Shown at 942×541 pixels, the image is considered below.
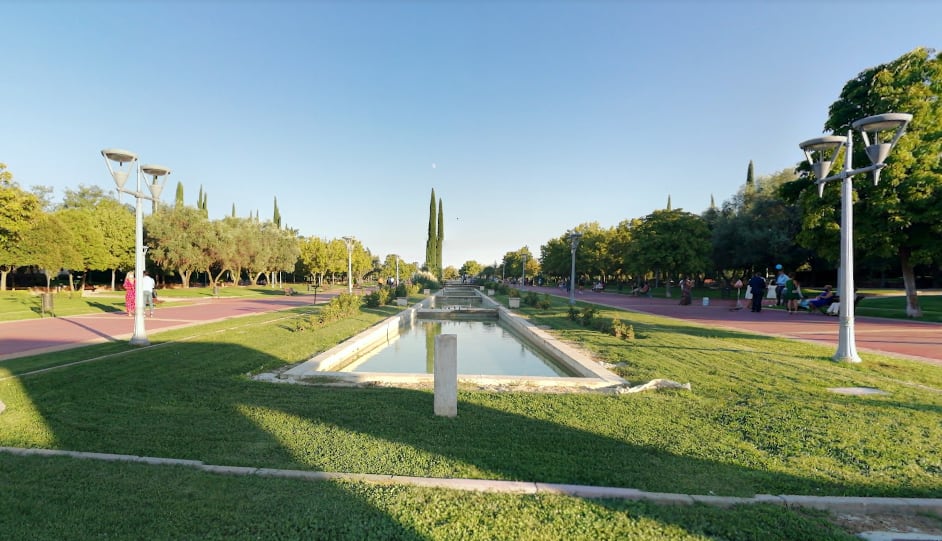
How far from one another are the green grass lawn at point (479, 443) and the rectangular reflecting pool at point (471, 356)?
7.37ft

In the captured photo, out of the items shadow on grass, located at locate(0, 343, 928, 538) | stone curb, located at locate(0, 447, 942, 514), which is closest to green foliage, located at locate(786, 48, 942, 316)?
shadow on grass, located at locate(0, 343, 928, 538)

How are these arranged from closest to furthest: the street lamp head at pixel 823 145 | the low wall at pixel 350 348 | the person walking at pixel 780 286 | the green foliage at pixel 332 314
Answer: the low wall at pixel 350 348
the street lamp head at pixel 823 145
the green foliage at pixel 332 314
the person walking at pixel 780 286

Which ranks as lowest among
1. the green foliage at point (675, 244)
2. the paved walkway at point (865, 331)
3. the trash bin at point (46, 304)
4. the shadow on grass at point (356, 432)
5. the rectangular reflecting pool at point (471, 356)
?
Result: the rectangular reflecting pool at point (471, 356)

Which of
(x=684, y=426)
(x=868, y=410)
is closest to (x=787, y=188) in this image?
(x=868, y=410)

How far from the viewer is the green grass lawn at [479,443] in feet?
8.79

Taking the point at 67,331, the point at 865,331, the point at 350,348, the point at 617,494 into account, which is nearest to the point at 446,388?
the point at 617,494

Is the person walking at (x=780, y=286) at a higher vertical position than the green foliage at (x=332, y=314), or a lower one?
higher

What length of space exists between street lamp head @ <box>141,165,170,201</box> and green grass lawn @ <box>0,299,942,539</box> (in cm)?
428

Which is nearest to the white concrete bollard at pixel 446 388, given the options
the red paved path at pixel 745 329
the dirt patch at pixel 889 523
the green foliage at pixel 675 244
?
the dirt patch at pixel 889 523

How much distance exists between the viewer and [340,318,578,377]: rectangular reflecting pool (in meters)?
8.55

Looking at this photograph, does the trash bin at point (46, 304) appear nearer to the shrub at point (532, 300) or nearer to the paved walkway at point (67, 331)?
the paved walkway at point (67, 331)

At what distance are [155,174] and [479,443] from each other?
400 inches

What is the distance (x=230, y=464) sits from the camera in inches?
134

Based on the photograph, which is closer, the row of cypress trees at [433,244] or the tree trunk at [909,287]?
the tree trunk at [909,287]
